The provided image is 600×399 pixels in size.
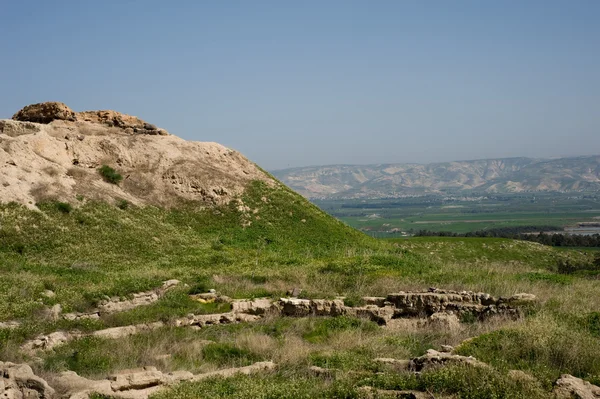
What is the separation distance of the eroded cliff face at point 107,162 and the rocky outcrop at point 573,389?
27.0 metres

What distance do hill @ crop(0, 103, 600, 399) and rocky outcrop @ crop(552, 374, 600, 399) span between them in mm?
52

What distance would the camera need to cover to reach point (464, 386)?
8883 millimetres

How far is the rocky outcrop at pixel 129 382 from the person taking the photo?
9.49 meters

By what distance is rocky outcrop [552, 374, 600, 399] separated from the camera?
8.66 meters

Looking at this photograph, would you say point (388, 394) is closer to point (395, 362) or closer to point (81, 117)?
point (395, 362)

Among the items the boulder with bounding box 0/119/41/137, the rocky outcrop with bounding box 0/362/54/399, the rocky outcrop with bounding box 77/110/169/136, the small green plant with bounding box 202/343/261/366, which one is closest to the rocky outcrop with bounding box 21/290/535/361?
the small green plant with bounding box 202/343/261/366

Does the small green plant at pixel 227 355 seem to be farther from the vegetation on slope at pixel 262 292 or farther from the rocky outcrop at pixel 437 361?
the rocky outcrop at pixel 437 361

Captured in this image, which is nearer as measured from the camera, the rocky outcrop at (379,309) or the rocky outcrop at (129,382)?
the rocky outcrop at (129,382)

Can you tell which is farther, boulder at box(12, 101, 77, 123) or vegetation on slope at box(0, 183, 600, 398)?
boulder at box(12, 101, 77, 123)

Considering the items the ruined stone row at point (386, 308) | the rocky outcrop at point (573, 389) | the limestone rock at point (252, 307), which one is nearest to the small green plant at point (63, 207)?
the ruined stone row at point (386, 308)

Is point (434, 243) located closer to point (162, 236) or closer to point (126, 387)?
point (162, 236)

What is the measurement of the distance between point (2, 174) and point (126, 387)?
23779mm

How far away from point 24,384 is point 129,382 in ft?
5.74

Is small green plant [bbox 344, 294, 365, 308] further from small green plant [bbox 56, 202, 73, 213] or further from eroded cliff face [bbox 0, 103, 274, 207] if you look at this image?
eroded cliff face [bbox 0, 103, 274, 207]
